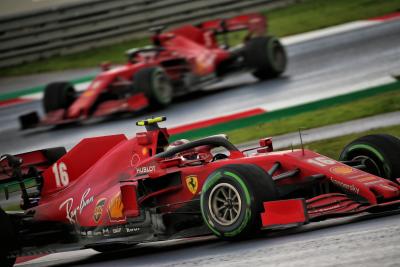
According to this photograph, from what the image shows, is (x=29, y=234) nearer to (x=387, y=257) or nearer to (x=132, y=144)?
(x=132, y=144)

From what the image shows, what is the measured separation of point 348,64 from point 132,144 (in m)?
10.4

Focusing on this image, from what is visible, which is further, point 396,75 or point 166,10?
point 166,10

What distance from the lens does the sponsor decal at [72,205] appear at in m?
9.46

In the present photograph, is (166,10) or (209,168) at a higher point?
(166,10)

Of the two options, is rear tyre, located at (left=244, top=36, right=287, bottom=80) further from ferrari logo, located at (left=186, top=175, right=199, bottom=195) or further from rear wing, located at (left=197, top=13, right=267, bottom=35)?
ferrari logo, located at (left=186, top=175, right=199, bottom=195)

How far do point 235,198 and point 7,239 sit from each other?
2555 mm

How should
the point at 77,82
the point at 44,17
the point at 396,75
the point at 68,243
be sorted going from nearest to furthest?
the point at 68,243
the point at 396,75
the point at 77,82
the point at 44,17

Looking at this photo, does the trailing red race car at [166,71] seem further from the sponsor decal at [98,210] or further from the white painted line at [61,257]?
the sponsor decal at [98,210]

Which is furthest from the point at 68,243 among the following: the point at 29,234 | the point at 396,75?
the point at 396,75

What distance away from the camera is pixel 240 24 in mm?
20031

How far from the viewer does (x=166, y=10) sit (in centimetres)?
2505

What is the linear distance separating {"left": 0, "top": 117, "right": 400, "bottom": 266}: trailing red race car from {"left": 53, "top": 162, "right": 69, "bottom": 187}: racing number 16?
1cm

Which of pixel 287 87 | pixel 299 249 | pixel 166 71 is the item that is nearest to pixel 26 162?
pixel 299 249

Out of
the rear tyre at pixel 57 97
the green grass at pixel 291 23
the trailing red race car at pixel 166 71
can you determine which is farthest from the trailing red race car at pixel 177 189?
the green grass at pixel 291 23
